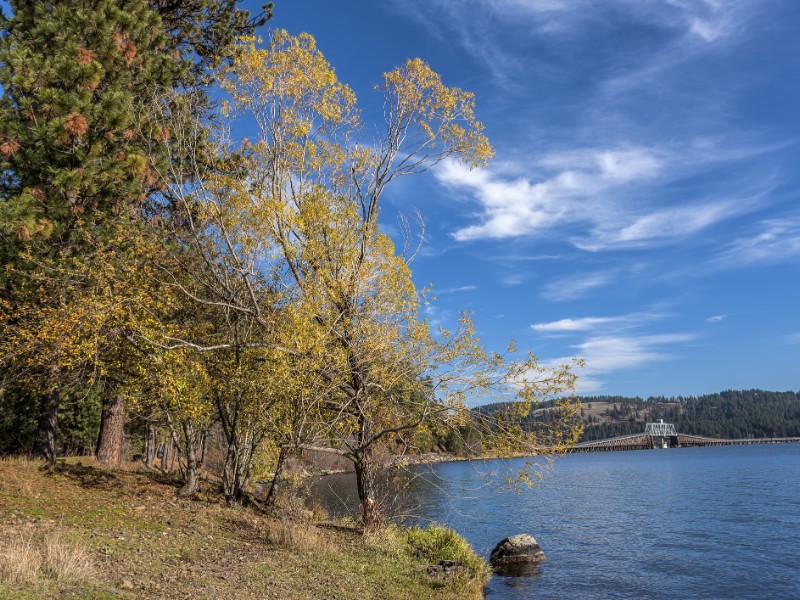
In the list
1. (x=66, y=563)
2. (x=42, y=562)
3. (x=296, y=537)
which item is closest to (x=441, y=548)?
(x=296, y=537)

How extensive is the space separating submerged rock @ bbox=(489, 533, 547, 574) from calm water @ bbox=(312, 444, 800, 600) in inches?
29.0

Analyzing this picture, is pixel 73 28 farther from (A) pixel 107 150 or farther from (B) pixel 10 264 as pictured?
(B) pixel 10 264

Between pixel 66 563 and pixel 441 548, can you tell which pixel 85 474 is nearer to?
pixel 66 563

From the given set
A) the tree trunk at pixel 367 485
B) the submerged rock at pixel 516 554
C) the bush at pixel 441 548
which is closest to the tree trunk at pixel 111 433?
the tree trunk at pixel 367 485

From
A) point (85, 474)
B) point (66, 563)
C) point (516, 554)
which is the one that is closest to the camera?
point (66, 563)

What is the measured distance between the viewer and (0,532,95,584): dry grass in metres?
8.33

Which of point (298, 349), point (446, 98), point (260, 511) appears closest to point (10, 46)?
point (298, 349)

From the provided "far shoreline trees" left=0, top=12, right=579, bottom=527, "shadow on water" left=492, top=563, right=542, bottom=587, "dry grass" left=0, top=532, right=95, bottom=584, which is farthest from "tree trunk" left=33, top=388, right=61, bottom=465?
"shadow on water" left=492, top=563, right=542, bottom=587

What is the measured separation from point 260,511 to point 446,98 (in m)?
15.2

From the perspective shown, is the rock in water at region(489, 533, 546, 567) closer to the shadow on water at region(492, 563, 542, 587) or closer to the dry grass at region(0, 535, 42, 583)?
the shadow on water at region(492, 563, 542, 587)

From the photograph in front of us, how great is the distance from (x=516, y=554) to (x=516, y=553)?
5cm

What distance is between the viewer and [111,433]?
22.4 m

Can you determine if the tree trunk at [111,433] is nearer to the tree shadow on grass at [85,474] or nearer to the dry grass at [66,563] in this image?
the tree shadow on grass at [85,474]

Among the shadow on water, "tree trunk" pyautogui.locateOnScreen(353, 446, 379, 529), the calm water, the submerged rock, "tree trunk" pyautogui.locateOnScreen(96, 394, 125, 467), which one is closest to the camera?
"tree trunk" pyautogui.locateOnScreen(353, 446, 379, 529)
